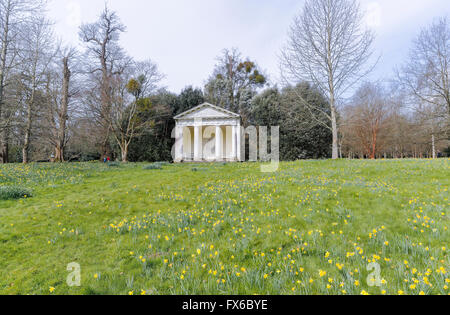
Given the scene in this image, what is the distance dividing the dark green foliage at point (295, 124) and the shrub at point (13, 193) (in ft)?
73.3

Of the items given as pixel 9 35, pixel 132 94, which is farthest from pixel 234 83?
pixel 9 35

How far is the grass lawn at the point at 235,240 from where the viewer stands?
87.9 inches

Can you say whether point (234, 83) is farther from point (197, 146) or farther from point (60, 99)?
point (60, 99)

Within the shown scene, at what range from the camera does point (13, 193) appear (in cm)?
588

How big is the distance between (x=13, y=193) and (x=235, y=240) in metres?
7.04

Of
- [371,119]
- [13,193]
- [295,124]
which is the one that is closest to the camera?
[13,193]

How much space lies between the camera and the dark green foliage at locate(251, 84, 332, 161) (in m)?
23.7

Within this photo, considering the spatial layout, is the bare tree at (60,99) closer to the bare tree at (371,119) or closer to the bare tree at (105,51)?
the bare tree at (105,51)

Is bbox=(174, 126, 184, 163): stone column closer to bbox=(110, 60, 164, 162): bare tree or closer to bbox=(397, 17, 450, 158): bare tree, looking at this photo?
bbox=(110, 60, 164, 162): bare tree

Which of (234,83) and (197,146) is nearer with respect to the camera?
(197,146)

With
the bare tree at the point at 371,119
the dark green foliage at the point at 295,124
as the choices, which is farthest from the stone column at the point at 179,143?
the bare tree at the point at 371,119

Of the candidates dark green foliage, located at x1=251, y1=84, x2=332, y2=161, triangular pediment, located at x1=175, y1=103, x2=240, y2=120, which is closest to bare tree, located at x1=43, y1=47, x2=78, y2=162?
triangular pediment, located at x1=175, y1=103, x2=240, y2=120

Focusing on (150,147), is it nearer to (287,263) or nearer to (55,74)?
(55,74)
